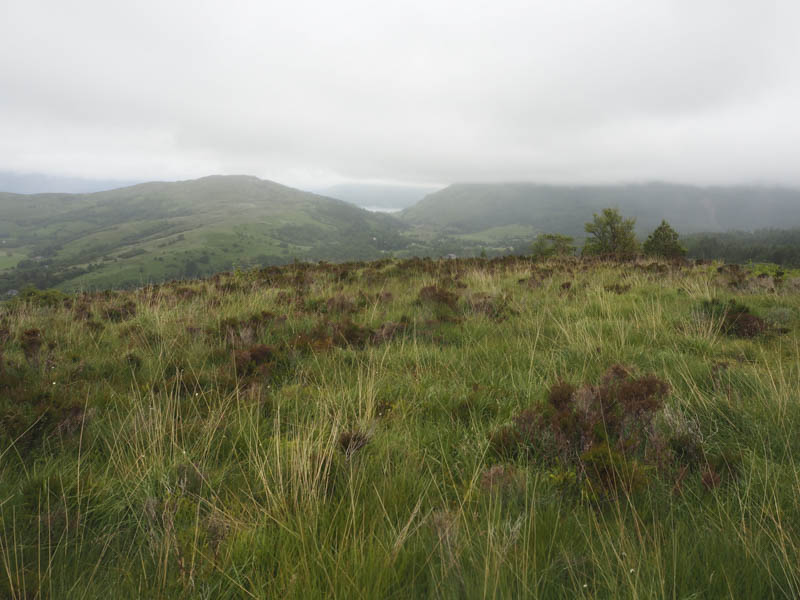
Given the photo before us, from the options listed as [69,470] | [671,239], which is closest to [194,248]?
[671,239]

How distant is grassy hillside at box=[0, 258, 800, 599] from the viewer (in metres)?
1.38

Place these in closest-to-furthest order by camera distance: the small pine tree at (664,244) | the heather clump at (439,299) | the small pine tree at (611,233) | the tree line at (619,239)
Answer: the heather clump at (439,299), the small pine tree at (664,244), the tree line at (619,239), the small pine tree at (611,233)

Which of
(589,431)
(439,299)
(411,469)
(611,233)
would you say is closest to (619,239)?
(611,233)

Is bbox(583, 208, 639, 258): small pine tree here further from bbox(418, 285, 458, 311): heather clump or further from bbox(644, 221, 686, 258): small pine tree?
bbox(418, 285, 458, 311): heather clump

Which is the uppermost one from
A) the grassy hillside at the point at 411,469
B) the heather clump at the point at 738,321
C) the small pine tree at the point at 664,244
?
the small pine tree at the point at 664,244

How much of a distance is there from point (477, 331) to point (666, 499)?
3046 millimetres

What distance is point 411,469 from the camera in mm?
2029

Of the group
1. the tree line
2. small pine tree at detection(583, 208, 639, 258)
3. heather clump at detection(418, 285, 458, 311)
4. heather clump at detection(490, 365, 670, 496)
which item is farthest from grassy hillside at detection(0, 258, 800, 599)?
small pine tree at detection(583, 208, 639, 258)

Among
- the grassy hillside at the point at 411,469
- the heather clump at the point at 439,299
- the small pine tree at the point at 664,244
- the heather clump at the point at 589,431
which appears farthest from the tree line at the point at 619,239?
the heather clump at the point at 589,431

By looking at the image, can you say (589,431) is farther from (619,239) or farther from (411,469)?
(619,239)

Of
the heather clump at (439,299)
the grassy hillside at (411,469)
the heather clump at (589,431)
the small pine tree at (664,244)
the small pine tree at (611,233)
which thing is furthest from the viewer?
the small pine tree at (611,233)

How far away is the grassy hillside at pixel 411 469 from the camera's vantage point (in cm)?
138

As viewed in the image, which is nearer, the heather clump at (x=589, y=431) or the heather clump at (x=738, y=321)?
the heather clump at (x=589, y=431)

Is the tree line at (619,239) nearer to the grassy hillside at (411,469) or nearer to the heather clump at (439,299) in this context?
the heather clump at (439,299)
